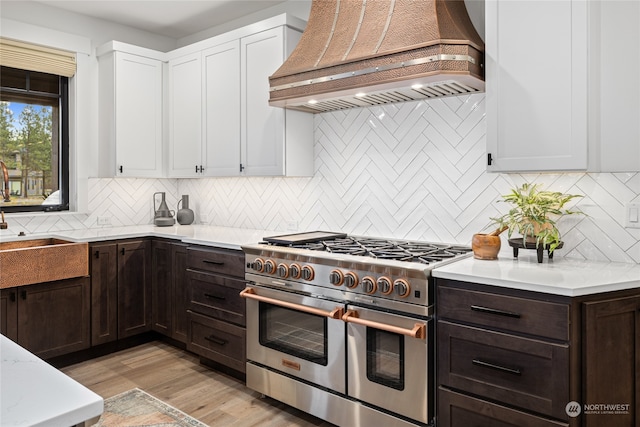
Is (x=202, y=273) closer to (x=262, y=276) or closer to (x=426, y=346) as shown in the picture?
(x=262, y=276)

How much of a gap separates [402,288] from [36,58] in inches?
140

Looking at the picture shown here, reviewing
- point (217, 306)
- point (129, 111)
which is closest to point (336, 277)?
point (217, 306)

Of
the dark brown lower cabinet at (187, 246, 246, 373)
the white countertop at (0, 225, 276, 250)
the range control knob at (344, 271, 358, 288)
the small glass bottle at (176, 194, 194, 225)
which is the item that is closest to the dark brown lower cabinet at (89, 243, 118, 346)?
the white countertop at (0, 225, 276, 250)

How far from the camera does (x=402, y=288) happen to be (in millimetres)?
2227

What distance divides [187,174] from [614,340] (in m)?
3.42

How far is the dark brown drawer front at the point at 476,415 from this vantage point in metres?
1.93

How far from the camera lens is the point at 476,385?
81.7 inches

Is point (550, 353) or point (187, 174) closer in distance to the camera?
point (550, 353)

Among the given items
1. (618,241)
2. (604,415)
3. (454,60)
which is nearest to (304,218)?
(454,60)

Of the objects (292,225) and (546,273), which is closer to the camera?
(546,273)

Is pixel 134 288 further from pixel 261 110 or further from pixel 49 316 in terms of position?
pixel 261 110

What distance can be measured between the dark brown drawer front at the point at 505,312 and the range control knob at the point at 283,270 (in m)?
0.92

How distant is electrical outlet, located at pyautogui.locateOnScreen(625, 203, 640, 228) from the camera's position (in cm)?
231

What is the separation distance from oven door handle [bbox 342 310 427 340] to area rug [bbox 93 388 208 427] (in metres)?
1.05
